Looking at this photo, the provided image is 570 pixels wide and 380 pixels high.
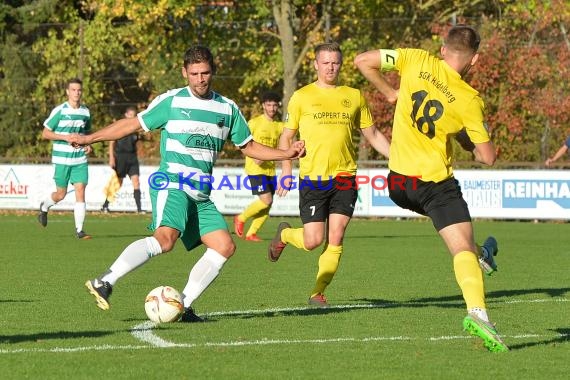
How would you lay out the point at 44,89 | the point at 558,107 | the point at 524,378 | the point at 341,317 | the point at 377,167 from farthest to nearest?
the point at 44,89 → the point at 558,107 → the point at 377,167 → the point at 341,317 → the point at 524,378

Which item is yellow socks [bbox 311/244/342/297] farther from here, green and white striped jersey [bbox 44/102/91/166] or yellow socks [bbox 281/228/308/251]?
green and white striped jersey [bbox 44/102/91/166]

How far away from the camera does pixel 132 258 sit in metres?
8.70

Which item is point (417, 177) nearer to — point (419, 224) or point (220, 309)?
point (220, 309)

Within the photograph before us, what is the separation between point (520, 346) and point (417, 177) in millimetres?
1263

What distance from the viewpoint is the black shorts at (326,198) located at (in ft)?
35.4

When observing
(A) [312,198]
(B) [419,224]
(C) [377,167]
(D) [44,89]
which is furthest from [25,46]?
(A) [312,198]

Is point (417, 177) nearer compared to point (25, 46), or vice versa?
→ point (417, 177)

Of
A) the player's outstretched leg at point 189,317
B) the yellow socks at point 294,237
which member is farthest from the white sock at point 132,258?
the yellow socks at point 294,237

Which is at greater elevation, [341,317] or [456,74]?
[456,74]

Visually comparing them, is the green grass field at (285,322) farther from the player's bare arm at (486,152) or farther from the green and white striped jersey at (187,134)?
the player's bare arm at (486,152)

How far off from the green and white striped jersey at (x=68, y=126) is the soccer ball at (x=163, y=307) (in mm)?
10106

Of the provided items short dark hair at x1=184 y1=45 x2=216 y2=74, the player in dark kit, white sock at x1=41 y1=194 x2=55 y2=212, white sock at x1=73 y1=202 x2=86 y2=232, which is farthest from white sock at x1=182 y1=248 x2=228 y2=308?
the player in dark kit

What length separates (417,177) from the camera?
823cm

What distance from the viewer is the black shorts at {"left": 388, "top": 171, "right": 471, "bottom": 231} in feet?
Answer: 26.6
